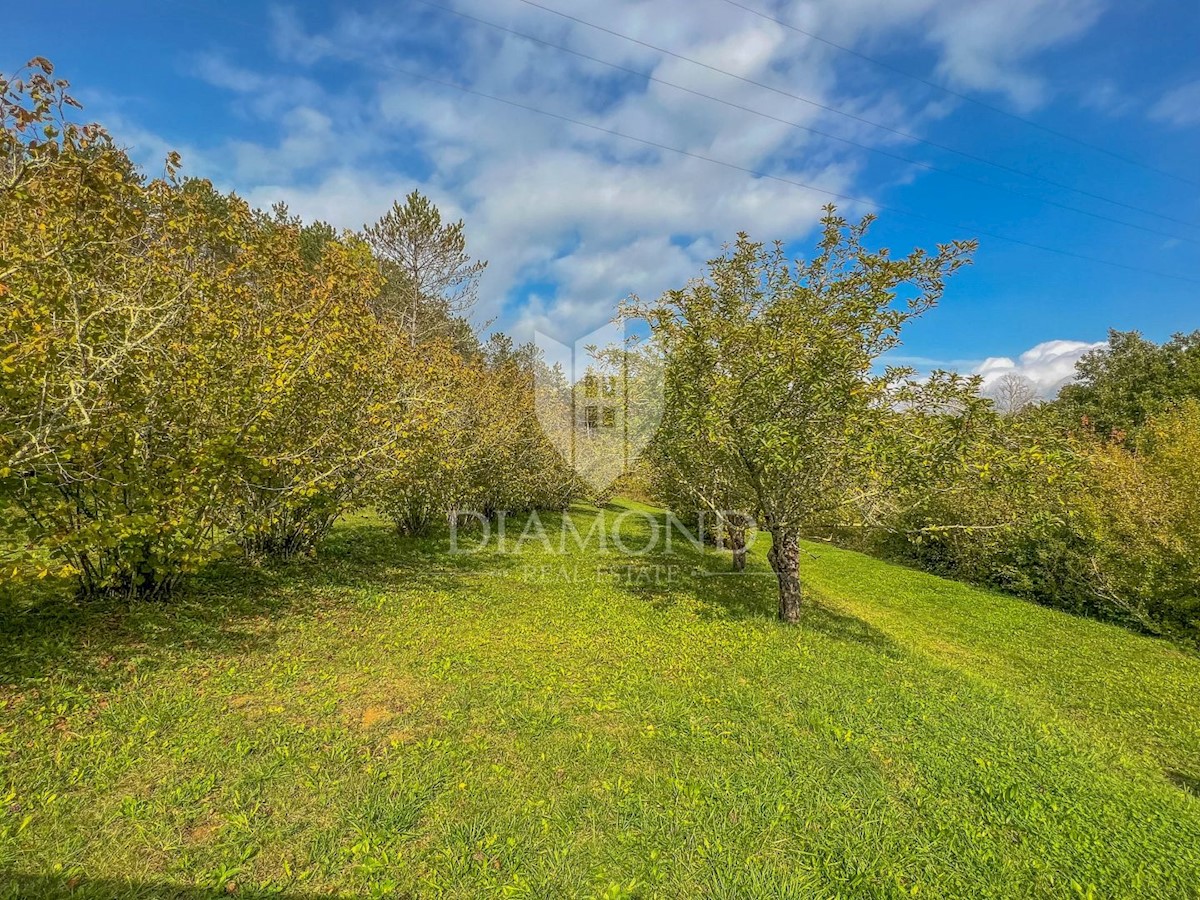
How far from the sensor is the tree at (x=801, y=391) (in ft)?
22.8

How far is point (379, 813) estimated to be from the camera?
11.2 ft

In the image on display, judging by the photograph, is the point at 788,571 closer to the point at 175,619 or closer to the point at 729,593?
the point at 729,593

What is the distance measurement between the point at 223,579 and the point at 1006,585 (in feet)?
73.5

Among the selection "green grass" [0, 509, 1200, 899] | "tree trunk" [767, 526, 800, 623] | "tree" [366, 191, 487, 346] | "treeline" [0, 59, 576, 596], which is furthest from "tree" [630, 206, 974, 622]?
"tree" [366, 191, 487, 346]

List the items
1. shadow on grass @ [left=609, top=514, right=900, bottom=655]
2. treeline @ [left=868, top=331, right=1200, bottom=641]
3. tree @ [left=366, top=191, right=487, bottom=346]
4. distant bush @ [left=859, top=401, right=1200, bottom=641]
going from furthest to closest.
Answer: tree @ [left=366, top=191, right=487, bottom=346] < distant bush @ [left=859, top=401, right=1200, bottom=641] < shadow on grass @ [left=609, top=514, right=900, bottom=655] < treeline @ [left=868, top=331, right=1200, bottom=641]

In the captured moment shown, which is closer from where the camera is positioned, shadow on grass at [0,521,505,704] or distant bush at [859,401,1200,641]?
shadow on grass at [0,521,505,704]

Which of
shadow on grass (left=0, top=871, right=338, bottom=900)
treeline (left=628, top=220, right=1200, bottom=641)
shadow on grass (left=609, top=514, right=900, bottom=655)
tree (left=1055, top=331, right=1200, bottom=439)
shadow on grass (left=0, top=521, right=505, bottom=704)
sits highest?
tree (left=1055, top=331, right=1200, bottom=439)

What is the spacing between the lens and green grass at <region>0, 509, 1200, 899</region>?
307 centimetres

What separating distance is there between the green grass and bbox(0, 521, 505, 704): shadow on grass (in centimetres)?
4

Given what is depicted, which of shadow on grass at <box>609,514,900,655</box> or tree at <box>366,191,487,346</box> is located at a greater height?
tree at <box>366,191,487,346</box>

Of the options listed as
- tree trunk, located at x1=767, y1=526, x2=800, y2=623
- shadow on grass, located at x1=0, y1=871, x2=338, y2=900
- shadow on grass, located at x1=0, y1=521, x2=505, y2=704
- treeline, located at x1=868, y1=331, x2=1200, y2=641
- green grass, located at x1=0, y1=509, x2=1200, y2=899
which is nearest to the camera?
shadow on grass, located at x1=0, y1=871, x2=338, y2=900

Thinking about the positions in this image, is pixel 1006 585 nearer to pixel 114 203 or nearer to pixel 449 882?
pixel 449 882

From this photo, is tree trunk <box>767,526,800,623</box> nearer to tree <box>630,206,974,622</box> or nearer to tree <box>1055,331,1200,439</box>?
tree <box>630,206,974,622</box>
